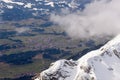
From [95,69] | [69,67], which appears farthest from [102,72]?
[69,67]

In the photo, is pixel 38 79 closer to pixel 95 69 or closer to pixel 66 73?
pixel 66 73

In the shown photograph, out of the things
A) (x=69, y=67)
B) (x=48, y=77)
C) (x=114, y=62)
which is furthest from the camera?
(x=114, y=62)

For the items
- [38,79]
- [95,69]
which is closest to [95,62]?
[95,69]

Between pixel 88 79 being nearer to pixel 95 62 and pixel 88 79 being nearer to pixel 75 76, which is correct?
pixel 75 76

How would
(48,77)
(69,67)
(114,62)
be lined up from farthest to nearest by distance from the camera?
(114,62) → (69,67) → (48,77)

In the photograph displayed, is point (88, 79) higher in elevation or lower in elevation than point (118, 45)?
lower

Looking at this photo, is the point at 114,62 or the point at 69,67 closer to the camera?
the point at 69,67
